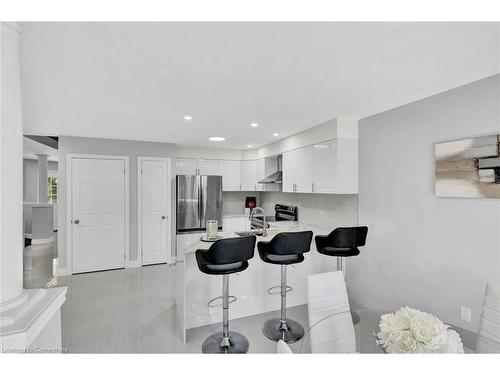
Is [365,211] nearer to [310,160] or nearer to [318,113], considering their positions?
[310,160]

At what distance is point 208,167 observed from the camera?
5.28 meters

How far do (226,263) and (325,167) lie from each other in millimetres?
1986

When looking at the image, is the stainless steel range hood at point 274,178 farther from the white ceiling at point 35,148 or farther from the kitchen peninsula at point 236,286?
Answer: the white ceiling at point 35,148

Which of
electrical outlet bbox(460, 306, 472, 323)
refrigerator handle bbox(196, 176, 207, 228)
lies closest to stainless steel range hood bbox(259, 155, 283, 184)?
refrigerator handle bbox(196, 176, 207, 228)

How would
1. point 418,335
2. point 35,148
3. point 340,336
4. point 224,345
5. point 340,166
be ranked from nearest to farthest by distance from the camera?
point 418,335 < point 340,336 < point 224,345 < point 340,166 < point 35,148

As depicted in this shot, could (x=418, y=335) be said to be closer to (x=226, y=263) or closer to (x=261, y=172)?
(x=226, y=263)

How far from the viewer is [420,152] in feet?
8.11

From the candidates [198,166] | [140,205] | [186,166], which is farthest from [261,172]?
[140,205]

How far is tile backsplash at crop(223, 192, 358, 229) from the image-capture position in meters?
3.40

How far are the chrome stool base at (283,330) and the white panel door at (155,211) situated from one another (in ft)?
9.48

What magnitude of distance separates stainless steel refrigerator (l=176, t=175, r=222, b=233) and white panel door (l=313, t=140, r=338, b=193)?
7.22 ft

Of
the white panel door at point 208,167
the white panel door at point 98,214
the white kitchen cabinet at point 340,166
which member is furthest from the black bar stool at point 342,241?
the white panel door at point 98,214
